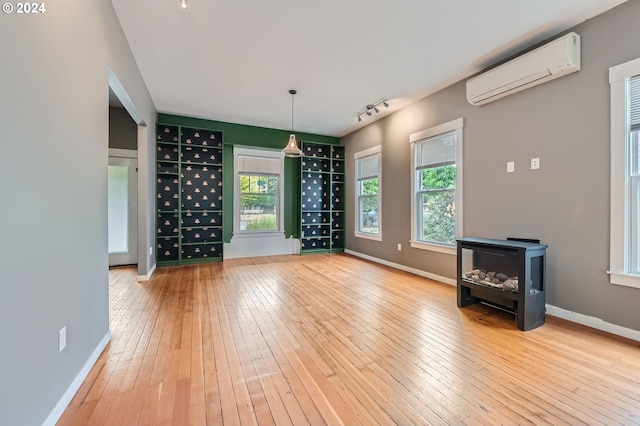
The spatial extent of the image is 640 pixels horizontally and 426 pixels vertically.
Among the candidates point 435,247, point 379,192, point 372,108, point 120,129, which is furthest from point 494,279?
point 120,129

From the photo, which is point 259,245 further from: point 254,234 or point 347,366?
point 347,366

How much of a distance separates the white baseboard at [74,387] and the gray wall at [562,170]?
4.10 meters

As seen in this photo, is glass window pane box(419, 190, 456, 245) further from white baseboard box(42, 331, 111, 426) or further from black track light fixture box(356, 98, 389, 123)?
white baseboard box(42, 331, 111, 426)

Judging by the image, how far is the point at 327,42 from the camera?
300cm

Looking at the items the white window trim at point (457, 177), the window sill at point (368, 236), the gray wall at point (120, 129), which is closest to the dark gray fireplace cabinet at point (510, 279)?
the white window trim at point (457, 177)

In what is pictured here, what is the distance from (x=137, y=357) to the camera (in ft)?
6.94

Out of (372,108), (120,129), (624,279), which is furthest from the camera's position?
(120,129)

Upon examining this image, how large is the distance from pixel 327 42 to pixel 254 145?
11.5 feet

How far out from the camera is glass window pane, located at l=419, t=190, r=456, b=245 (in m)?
4.12

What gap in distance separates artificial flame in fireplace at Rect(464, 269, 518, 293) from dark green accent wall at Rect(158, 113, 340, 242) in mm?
4171

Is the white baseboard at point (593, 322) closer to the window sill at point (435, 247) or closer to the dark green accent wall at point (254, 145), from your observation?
the window sill at point (435, 247)

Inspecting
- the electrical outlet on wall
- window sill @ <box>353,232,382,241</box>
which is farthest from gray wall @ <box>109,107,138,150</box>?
the electrical outlet on wall

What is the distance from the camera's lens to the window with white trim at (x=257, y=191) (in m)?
6.13

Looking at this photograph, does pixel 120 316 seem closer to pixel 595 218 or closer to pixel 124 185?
pixel 124 185
